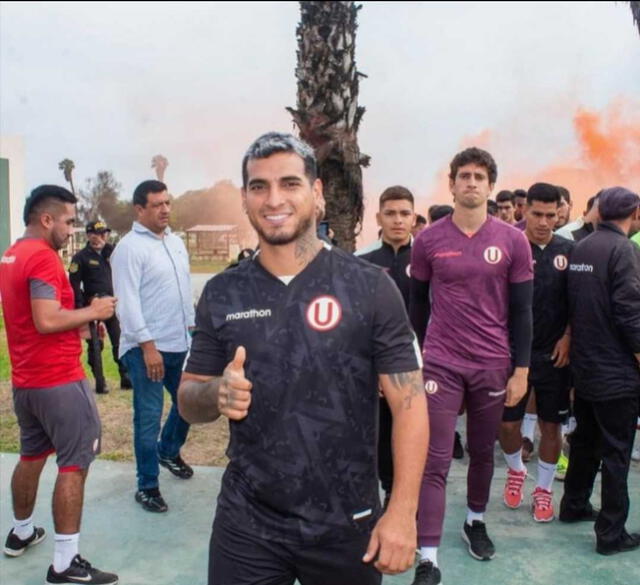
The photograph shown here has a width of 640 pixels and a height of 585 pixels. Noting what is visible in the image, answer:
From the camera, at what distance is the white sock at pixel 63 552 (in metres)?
3.50

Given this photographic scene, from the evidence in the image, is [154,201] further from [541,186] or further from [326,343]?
[326,343]

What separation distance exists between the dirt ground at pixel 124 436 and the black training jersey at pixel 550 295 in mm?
2739

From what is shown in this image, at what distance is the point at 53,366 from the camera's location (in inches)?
143

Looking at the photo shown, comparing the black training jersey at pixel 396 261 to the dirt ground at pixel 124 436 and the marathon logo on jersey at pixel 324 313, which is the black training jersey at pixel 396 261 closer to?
the dirt ground at pixel 124 436

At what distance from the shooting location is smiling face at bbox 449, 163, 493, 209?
3.76 m

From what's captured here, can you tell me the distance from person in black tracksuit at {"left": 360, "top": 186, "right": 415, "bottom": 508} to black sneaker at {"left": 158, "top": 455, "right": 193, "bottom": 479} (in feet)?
5.17

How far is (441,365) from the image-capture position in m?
3.72

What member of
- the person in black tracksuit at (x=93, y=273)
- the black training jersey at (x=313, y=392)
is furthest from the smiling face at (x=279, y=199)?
the person in black tracksuit at (x=93, y=273)

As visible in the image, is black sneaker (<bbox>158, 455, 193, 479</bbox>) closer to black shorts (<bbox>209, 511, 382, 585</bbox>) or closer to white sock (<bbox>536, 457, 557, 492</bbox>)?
white sock (<bbox>536, 457, 557, 492</bbox>)

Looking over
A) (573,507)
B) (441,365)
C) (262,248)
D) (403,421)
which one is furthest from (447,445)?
(262,248)

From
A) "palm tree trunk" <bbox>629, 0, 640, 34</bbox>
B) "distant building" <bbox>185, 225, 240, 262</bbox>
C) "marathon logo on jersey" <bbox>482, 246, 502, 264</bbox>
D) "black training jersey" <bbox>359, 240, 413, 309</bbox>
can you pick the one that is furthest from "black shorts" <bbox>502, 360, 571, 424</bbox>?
"distant building" <bbox>185, 225, 240, 262</bbox>

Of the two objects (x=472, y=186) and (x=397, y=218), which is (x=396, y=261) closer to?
(x=397, y=218)

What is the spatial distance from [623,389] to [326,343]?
254cm

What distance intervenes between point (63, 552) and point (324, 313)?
2393mm
